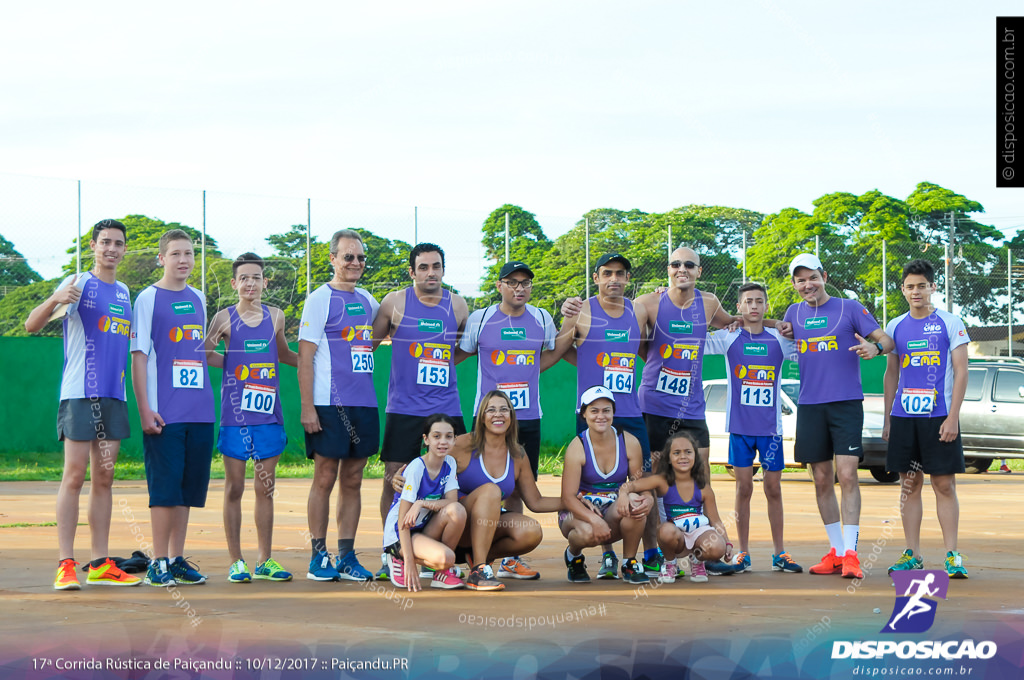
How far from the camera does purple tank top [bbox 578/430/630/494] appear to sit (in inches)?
280

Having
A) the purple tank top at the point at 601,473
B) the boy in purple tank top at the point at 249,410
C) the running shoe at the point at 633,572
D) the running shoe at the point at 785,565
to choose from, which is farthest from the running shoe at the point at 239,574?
the running shoe at the point at 785,565

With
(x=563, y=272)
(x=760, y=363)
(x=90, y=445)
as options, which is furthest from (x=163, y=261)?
(x=563, y=272)

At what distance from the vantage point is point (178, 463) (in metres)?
6.86

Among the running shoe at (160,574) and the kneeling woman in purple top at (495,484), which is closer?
the running shoe at (160,574)

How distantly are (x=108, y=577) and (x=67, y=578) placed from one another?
0.30 m

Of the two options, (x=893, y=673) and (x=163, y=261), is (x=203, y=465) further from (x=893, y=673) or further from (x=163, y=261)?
(x=893, y=673)

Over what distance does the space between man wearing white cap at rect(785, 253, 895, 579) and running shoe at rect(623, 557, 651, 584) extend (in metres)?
1.36

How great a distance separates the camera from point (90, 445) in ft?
22.2

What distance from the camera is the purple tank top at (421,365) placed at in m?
7.25

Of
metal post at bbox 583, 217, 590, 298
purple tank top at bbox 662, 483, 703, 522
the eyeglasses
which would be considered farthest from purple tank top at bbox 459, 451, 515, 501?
metal post at bbox 583, 217, 590, 298

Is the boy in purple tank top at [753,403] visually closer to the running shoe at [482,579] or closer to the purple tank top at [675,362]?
the purple tank top at [675,362]

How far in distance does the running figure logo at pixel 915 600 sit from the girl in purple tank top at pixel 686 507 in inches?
48.4

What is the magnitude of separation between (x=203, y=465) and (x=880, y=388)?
766 inches

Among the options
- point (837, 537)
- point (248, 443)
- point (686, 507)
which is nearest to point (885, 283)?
point (837, 537)
